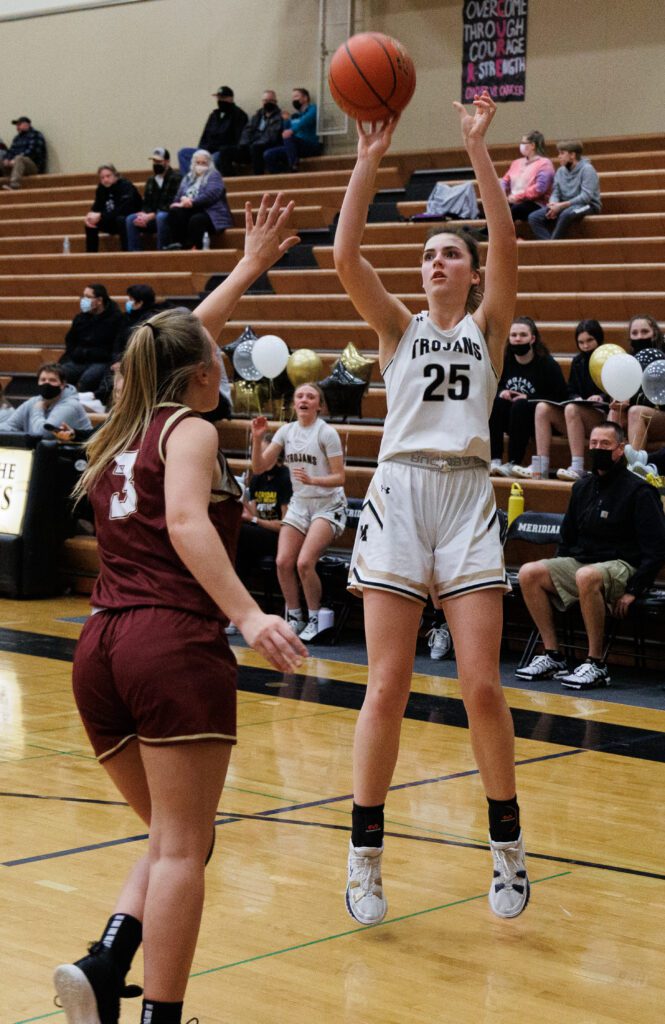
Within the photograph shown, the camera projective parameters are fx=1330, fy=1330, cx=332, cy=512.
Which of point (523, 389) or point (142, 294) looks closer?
point (523, 389)

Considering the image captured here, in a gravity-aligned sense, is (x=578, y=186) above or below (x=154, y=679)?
above

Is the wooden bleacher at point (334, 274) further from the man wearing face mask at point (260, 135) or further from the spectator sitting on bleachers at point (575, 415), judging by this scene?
the man wearing face mask at point (260, 135)

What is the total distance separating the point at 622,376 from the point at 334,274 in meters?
4.76

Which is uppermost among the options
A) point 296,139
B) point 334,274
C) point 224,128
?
point 224,128

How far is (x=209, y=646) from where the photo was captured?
2.47 m

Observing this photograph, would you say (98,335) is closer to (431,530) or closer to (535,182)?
(535,182)

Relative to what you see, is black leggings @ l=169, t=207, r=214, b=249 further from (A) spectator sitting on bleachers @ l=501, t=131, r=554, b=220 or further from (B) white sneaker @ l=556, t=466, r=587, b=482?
(B) white sneaker @ l=556, t=466, r=587, b=482

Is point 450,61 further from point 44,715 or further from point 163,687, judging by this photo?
point 163,687

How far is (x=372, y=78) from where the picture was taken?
4289 mm

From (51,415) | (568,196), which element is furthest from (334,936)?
(568,196)

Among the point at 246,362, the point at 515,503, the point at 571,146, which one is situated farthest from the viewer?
the point at 571,146

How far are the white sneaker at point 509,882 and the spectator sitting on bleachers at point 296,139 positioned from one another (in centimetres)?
1287

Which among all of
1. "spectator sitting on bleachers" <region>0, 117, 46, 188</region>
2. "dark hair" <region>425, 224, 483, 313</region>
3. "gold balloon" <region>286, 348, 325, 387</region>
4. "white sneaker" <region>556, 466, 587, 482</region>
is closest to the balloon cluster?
"white sneaker" <region>556, 466, 587, 482</region>

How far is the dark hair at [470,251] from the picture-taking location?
377 centimetres
